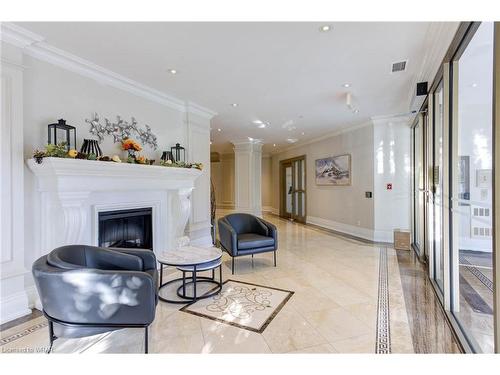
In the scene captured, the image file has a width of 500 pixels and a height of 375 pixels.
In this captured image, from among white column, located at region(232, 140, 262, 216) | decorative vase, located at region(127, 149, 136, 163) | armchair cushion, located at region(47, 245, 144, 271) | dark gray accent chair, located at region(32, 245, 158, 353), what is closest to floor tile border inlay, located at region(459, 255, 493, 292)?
dark gray accent chair, located at region(32, 245, 158, 353)

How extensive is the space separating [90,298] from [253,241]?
2.36 meters

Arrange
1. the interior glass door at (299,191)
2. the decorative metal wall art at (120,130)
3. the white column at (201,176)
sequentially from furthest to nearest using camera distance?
1. the interior glass door at (299,191)
2. the white column at (201,176)
3. the decorative metal wall art at (120,130)

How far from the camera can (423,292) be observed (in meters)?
3.05

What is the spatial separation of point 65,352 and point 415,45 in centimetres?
414

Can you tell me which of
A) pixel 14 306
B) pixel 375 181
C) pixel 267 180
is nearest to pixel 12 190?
pixel 14 306

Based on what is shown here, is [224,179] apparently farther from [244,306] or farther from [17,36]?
[17,36]

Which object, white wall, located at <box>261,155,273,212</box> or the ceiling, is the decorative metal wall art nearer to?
the ceiling

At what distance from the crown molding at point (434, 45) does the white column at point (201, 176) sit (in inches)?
134

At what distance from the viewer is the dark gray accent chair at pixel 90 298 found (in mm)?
1743

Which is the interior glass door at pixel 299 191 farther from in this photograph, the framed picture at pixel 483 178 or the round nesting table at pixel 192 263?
the framed picture at pixel 483 178

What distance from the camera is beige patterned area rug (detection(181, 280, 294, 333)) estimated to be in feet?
7.93

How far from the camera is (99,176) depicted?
2934 millimetres

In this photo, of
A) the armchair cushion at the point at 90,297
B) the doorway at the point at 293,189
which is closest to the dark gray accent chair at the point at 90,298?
the armchair cushion at the point at 90,297

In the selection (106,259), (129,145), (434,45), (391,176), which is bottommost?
(106,259)
